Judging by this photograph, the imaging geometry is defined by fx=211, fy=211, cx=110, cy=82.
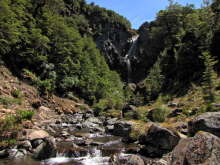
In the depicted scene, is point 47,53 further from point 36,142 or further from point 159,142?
point 159,142

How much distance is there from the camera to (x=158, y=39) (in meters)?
58.7

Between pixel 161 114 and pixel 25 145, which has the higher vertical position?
pixel 161 114

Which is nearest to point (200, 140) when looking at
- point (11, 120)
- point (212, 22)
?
point (11, 120)

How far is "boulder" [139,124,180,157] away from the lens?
1084cm

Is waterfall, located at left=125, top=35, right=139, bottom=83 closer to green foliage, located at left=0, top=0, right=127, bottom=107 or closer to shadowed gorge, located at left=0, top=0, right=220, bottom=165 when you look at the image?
shadowed gorge, located at left=0, top=0, right=220, bottom=165

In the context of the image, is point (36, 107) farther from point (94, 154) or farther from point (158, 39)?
point (158, 39)

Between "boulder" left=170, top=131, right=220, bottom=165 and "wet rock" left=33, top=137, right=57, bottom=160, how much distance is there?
7.28m

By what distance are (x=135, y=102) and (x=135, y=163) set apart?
25666 millimetres

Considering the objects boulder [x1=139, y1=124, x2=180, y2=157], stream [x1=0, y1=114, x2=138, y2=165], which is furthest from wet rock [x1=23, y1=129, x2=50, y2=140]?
boulder [x1=139, y1=124, x2=180, y2=157]

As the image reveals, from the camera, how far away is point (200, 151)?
534cm

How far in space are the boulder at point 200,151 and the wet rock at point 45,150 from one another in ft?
Answer: 23.9

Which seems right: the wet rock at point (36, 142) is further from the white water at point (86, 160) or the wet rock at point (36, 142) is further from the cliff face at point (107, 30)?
the cliff face at point (107, 30)

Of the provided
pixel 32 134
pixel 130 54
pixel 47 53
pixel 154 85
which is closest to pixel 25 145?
pixel 32 134

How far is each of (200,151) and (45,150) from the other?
8.28 m
